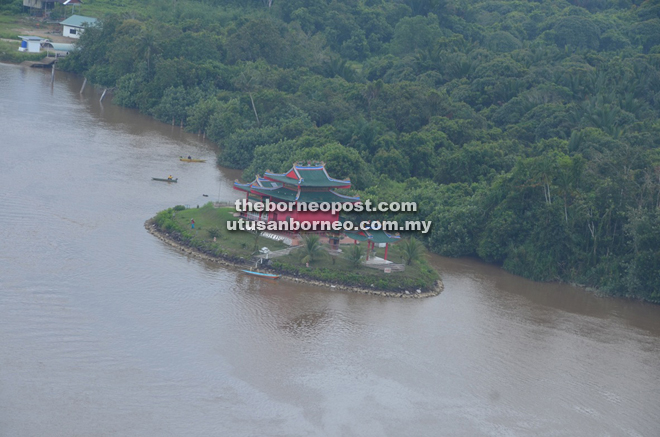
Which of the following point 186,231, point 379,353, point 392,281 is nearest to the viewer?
point 379,353

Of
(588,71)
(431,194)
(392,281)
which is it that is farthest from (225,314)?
(588,71)

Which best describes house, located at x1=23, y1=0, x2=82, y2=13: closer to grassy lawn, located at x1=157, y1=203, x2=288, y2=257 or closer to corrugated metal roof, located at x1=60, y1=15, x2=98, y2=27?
corrugated metal roof, located at x1=60, y1=15, x2=98, y2=27

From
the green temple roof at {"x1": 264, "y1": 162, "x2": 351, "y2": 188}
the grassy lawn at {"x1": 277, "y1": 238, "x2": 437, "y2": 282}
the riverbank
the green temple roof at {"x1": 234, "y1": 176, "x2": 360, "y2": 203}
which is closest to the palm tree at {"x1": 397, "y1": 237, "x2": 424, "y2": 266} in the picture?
the grassy lawn at {"x1": 277, "y1": 238, "x2": 437, "y2": 282}

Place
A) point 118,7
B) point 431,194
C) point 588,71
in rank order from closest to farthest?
1. point 431,194
2. point 588,71
3. point 118,7

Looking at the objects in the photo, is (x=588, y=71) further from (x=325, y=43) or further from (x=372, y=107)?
(x=325, y=43)

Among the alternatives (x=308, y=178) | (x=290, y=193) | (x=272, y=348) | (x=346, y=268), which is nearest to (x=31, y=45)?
(x=290, y=193)

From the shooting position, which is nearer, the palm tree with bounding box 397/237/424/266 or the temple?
the palm tree with bounding box 397/237/424/266
